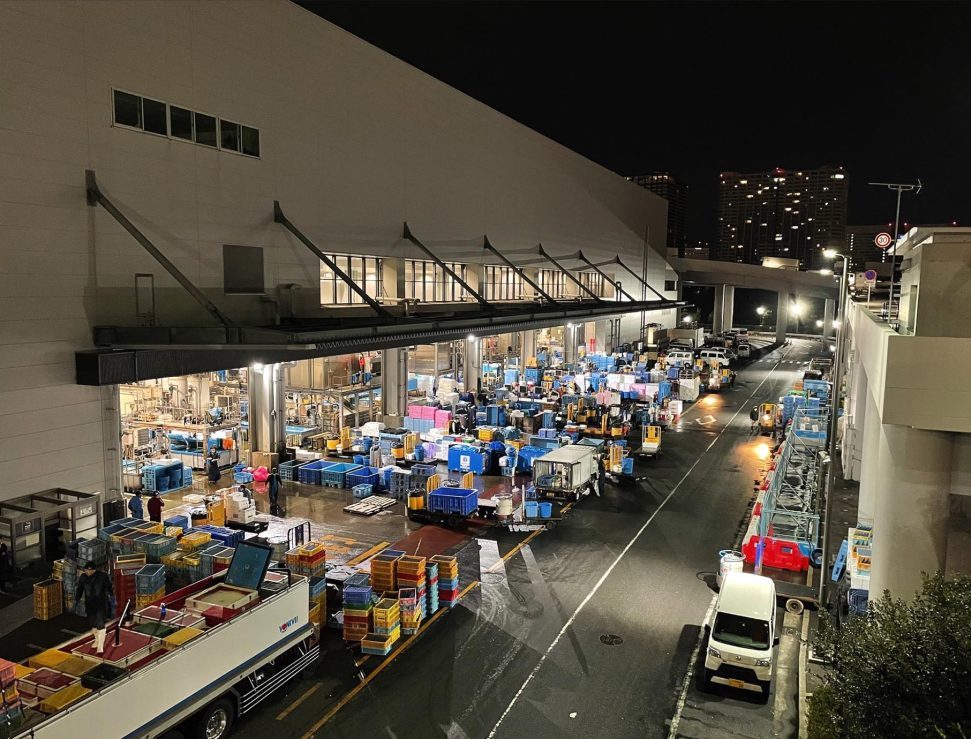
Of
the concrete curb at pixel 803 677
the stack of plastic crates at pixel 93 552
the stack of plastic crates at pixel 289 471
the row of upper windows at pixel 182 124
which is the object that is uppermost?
the row of upper windows at pixel 182 124

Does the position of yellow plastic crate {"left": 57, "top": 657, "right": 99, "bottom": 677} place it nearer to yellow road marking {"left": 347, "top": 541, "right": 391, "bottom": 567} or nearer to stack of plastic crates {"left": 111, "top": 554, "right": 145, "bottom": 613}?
stack of plastic crates {"left": 111, "top": 554, "right": 145, "bottom": 613}

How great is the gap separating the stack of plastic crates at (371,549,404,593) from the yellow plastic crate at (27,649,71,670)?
6.04 metres

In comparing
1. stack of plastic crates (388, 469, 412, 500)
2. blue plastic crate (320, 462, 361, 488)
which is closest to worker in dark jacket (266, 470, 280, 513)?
blue plastic crate (320, 462, 361, 488)

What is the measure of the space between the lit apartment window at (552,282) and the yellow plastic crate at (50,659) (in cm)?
4084

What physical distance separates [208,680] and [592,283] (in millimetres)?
50126

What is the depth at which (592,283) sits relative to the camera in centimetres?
5706

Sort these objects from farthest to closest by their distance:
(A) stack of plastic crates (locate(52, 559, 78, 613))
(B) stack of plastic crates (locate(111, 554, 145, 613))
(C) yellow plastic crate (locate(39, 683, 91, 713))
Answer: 1. (A) stack of plastic crates (locate(52, 559, 78, 613))
2. (B) stack of plastic crates (locate(111, 554, 145, 613))
3. (C) yellow plastic crate (locate(39, 683, 91, 713))

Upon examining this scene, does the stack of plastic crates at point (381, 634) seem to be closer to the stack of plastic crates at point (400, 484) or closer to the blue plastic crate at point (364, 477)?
the stack of plastic crates at point (400, 484)

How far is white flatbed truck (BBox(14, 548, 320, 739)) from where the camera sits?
8242 mm

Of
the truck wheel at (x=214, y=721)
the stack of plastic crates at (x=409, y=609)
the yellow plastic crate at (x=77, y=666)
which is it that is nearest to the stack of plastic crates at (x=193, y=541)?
the truck wheel at (x=214, y=721)

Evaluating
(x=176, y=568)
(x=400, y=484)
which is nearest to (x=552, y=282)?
(x=400, y=484)

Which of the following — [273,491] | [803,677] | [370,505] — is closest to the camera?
[803,677]

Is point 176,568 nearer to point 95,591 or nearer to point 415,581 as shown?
point 95,591

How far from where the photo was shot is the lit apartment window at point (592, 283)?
55.5 meters
